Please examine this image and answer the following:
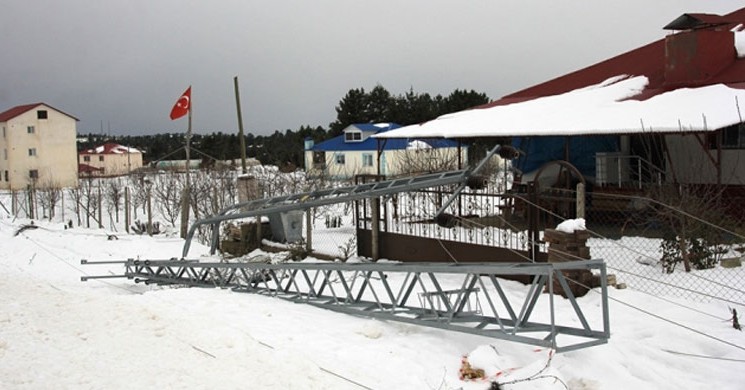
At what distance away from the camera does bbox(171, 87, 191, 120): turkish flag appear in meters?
25.2

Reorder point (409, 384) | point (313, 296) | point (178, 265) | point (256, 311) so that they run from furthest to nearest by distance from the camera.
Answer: point (178, 265), point (313, 296), point (256, 311), point (409, 384)

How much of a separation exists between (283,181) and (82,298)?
792 inches

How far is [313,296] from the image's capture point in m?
10.7

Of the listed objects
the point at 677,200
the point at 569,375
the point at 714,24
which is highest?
the point at 714,24

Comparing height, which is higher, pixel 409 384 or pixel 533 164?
pixel 533 164

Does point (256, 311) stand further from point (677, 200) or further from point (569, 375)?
point (677, 200)

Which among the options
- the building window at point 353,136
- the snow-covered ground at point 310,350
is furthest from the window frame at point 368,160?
the snow-covered ground at point 310,350

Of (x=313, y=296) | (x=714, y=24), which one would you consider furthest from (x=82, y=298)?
(x=714, y=24)

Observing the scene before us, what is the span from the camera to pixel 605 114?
1714 centimetres

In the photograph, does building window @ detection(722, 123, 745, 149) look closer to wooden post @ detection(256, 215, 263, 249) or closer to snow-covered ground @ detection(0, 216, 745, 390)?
snow-covered ground @ detection(0, 216, 745, 390)

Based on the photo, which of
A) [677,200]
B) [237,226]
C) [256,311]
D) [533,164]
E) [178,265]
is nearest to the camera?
[256,311]

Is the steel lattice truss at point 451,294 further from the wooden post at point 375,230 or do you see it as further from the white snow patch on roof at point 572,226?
the wooden post at point 375,230

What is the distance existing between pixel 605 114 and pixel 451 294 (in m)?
10.2

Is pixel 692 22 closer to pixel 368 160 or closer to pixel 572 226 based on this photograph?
pixel 572 226
